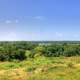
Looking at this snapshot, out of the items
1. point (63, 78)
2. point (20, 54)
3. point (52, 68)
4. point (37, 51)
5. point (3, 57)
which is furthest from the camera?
point (37, 51)

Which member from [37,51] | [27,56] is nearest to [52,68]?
[27,56]

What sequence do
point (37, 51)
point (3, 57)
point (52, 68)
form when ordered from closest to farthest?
point (52, 68) < point (3, 57) < point (37, 51)

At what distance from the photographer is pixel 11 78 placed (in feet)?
87.9

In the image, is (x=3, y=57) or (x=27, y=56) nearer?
(x=3, y=57)

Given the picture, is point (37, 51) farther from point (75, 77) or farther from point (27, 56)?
point (75, 77)

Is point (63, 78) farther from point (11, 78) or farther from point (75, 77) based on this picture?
point (11, 78)

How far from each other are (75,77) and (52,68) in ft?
24.3

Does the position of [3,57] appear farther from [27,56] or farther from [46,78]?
[46,78]

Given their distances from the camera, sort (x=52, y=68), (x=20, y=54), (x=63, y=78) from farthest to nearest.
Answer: (x=20, y=54)
(x=52, y=68)
(x=63, y=78)

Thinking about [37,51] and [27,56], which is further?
[37,51]

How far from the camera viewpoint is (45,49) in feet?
274

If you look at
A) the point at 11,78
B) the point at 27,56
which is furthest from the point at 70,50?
the point at 11,78

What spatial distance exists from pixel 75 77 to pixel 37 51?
185ft

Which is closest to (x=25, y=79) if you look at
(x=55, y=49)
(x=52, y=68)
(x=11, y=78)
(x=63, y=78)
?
(x=11, y=78)
